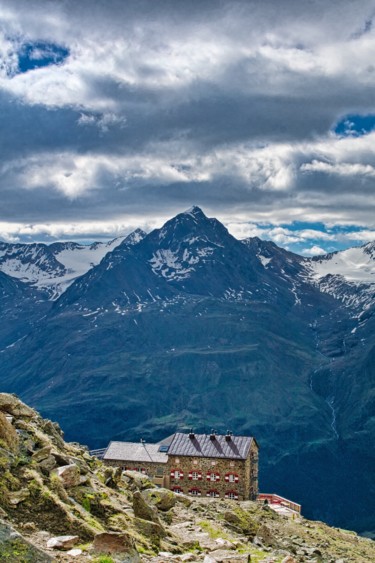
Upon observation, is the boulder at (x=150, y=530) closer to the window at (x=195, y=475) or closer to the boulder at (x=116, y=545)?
the boulder at (x=116, y=545)

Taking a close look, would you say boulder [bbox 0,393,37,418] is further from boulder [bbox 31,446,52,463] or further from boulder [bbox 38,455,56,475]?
boulder [bbox 38,455,56,475]

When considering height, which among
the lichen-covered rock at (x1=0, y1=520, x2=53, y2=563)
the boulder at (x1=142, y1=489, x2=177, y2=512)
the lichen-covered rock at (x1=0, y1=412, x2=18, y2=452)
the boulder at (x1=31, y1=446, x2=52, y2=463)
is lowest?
the boulder at (x1=142, y1=489, x2=177, y2=512)

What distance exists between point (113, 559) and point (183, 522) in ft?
83.5

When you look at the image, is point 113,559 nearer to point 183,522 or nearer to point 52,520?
point 52,520

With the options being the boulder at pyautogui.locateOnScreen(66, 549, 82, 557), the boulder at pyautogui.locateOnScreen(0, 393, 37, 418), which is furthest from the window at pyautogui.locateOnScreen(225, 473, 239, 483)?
the boulder at pyautogui.locateOnScreen(66, 549, 82, 557)

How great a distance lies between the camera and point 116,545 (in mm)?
26547

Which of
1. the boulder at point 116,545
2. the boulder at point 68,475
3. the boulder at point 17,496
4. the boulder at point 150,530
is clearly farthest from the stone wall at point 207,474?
the boulder at point 116,545

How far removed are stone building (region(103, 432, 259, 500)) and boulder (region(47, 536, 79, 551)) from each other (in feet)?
305

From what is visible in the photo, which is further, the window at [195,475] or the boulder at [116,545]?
the window at [195,475]

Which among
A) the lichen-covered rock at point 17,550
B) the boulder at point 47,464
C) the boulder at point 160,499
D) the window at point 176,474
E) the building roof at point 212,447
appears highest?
the lichen-covered rock at point 17,550

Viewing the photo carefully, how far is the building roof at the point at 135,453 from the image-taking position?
128625mm

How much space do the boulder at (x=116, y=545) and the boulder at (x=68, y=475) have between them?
9.29 meters

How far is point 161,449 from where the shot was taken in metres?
132

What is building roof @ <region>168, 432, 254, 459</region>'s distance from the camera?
120m
